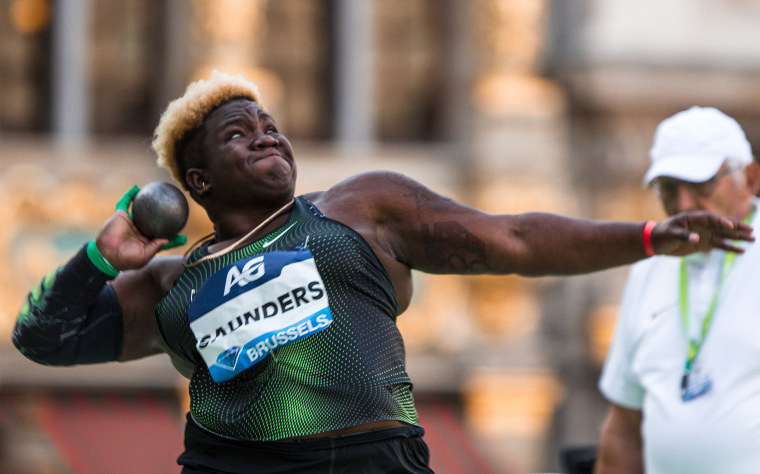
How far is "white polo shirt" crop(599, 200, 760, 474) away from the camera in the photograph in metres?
4.16

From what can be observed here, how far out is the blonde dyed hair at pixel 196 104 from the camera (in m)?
3.81

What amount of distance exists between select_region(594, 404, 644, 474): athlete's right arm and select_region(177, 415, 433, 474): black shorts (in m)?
1.28

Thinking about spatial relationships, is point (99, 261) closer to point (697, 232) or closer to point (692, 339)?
point (697, 232)

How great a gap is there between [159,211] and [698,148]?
1.88 m

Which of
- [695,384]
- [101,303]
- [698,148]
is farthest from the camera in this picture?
[698,148]

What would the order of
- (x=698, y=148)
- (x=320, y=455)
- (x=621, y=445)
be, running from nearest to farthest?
(x=320, y=455) → (x=698, y=148) → (x=621, y=445)

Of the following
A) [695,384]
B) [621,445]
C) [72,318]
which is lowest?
[621,445]

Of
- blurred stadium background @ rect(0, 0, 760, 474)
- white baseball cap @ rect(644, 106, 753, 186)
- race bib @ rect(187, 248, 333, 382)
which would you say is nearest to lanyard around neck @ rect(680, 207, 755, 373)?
white baseball cap @ rect(644, 106, 753, 186)

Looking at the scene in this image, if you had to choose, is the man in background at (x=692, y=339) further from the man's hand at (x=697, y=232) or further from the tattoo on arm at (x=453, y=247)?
the tattoo on arm at (x=453, y=247)

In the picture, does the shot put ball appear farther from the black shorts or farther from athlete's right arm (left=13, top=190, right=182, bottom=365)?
the black shorts

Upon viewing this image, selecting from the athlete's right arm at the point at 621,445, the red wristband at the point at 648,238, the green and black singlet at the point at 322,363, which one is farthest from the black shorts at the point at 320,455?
the athlete's right arm at the point at 621,445

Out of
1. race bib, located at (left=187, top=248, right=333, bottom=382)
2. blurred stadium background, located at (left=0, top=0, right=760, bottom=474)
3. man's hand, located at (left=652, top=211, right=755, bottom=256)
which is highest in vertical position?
man's hand, located at (left=652, top=211, right=755, bottom=256)

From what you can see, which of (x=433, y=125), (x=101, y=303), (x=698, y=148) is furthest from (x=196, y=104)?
(x=433, y=125)

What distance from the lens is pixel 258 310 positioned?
3.50m
